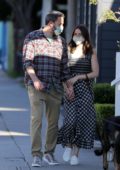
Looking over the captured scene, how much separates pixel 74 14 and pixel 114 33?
4.97 meters

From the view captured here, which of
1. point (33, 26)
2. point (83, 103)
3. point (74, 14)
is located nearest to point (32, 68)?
point (83, 103)

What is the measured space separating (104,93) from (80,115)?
2.23 m

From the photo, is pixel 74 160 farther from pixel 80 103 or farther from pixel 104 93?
pixel 104 93

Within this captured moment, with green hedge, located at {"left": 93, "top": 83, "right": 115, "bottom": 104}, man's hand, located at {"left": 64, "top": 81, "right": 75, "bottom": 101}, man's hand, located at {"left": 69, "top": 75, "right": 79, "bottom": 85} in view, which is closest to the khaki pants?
man's hand, located at {"left": 64, "top": 81, "right": 75, "bottom": 101}

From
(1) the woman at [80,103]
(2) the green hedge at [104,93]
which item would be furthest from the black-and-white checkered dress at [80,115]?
(2) the green hedge at [104,93]

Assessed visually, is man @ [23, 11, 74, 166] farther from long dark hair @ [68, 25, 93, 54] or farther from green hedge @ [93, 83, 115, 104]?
green hedge @ [93, 83, 115, 104]

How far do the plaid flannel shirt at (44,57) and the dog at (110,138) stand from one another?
2.94 ft

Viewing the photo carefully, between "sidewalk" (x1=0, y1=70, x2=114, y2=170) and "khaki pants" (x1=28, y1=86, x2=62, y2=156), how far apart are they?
30 centimetres

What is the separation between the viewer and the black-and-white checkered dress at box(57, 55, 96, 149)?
31.4ft

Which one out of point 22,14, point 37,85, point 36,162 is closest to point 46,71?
point 37,85

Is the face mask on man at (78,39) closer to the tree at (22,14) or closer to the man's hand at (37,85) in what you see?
the man's hand at (37,85)

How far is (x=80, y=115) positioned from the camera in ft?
31.7

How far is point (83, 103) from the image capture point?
9.66m

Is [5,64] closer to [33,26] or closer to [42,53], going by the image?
[33,26]
